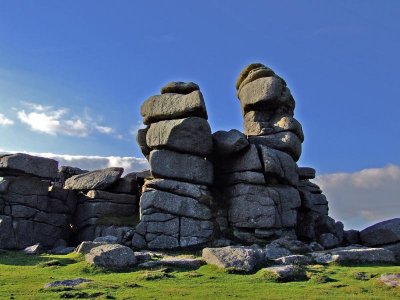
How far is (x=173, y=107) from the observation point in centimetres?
4591

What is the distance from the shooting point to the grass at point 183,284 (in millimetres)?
24375

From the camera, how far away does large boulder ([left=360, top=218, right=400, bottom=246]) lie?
49156 mm

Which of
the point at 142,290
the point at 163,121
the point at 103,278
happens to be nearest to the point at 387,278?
the point at 142,290

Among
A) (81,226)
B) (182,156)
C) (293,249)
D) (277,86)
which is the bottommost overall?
(293,249)

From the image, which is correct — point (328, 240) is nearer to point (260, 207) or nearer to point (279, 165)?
point (279, 165)

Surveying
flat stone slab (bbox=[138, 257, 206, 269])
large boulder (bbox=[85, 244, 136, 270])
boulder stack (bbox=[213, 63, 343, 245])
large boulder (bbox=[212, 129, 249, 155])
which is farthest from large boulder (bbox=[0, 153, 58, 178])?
flat stone slab (bbox=[138, 257, 206, 269])

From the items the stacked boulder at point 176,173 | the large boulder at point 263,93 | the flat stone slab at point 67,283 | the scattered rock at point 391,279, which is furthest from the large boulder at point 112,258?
the large boulder at point 263,93

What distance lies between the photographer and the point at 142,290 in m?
25.2

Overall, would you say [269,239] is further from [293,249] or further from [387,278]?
[387,278]

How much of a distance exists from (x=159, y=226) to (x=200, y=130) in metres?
9.42

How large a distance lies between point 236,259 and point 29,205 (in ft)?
73.1

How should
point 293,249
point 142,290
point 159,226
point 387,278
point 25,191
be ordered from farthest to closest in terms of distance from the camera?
point 25,191, point 159,226, point 293,249, point 387,278, point 142,290

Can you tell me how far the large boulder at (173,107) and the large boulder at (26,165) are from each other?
32.6 ft

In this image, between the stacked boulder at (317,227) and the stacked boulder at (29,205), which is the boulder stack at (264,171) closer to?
the stacked boulder at (317,227)
